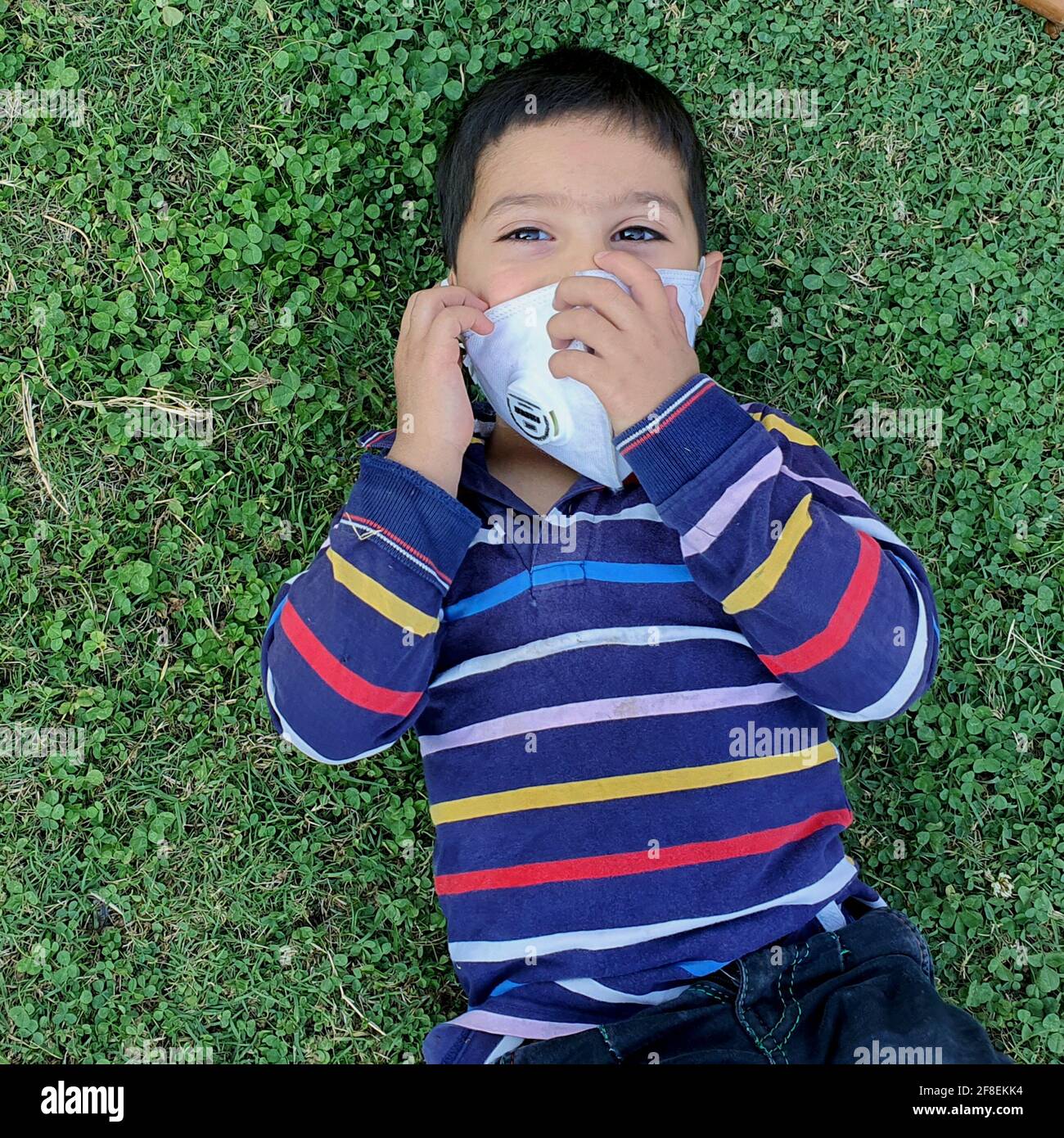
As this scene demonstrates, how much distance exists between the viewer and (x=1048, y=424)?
312 centimetres

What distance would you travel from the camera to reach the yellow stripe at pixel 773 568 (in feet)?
7.38

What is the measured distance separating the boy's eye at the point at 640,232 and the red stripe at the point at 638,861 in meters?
1.37

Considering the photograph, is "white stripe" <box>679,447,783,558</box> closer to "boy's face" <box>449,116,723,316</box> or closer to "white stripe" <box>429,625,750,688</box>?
"white stripe" <box>429,625,750,688</box>

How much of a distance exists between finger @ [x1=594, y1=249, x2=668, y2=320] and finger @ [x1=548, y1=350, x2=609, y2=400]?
0.53 ft

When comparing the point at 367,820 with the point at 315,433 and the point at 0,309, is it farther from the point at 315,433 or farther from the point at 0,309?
the point at 0,309

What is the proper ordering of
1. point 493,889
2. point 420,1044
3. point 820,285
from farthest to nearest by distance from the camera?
point 820,285, point 420,1044, point 493,889

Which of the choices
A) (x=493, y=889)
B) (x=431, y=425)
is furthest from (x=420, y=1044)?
(x=431, y=425)

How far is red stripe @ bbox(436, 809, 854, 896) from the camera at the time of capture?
7.77ft

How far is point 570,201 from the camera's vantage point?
2461 millimetres

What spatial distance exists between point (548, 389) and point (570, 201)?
0.43 meters

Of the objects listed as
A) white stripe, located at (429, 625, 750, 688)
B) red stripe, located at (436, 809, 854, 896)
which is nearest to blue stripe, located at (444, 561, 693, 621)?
white stripe, located at (429, 625, 750, 688)

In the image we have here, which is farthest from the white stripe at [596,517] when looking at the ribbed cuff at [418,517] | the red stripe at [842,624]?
the red stripe at [842,624]

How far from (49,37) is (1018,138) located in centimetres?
285

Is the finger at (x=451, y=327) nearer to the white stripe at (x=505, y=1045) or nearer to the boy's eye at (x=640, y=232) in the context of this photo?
the boy's eye at (x=640, y=232)
